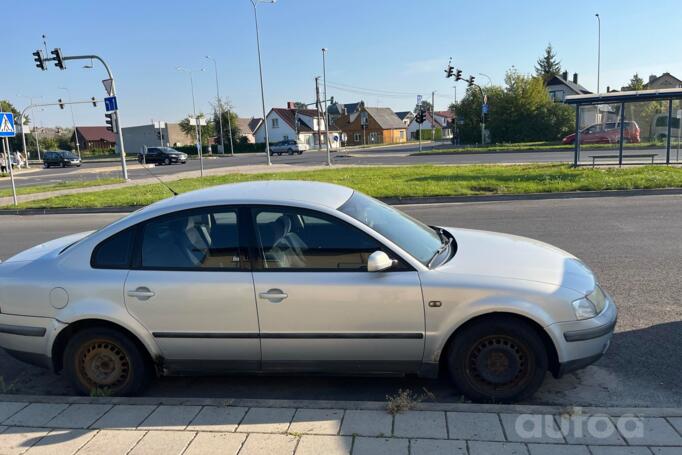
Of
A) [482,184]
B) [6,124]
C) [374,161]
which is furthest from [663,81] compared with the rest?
[6,124]

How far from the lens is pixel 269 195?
3.74 meters

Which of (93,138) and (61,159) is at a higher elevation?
(93,138)

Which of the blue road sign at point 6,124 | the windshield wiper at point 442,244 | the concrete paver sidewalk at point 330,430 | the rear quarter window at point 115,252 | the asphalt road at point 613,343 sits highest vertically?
the blue road sign at point 6,124

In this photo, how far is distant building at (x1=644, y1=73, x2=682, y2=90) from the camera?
249 ft

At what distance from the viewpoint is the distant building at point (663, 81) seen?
75800 mm

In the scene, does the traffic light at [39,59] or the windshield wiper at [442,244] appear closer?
the windshield wiper at [442,244]

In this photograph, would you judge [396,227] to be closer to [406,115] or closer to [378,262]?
[378,262]

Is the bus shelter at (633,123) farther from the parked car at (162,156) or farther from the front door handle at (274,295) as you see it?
the parked car at (162,156)

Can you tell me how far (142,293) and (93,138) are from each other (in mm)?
106121

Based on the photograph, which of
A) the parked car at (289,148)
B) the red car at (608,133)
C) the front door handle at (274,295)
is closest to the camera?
the front door handle at (274,295)

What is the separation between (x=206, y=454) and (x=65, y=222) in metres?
12.4

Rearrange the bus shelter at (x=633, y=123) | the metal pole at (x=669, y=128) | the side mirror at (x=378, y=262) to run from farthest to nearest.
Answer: the bus shelter at (x=633, y=123)
the metal pole at (x=669, y=128)
the side mirror at (x=378, y=262)

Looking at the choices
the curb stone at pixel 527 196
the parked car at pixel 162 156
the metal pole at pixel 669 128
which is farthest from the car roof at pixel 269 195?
the parked car at pixel 162 156

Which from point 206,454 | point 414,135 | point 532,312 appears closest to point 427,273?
point 532,312
